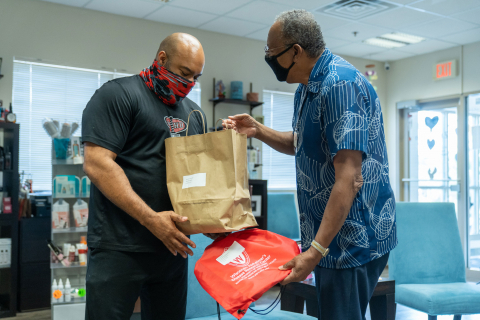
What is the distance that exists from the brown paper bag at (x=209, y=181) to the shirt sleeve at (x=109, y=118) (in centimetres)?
15

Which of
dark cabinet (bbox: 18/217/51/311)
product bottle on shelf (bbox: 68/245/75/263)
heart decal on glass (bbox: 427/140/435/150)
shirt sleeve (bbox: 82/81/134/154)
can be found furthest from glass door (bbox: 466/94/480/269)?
shirt sleeve (bbox: 82/81/134/154)

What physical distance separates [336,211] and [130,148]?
68 centimetres

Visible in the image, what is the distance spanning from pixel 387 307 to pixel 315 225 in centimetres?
93

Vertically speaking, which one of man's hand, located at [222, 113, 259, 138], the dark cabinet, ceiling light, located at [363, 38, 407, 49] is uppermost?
ceiling light, located at [363, 38, 407, 49]

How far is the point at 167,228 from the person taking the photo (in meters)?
1.35

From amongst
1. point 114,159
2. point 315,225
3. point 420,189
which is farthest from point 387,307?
point 420,189

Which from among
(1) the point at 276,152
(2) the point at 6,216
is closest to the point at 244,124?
(2) the point at 6,216

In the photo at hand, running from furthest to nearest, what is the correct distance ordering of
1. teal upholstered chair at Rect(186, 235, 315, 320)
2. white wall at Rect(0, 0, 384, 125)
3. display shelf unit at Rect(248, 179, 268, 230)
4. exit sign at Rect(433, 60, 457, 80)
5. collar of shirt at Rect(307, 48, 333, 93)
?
exit sign at Rect(433, 60, 457, 80), display shelf unit at Rect(248, 179, 268, 230), white wall at Rect(0, 0, 384, 125), teal upholstered chair at Rect(186, 235, 315, 320), collar of shirt at Rect(307, 48, 333, 93)

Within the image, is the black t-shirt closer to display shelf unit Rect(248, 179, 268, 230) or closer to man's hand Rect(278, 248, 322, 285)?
man's hand Rect(278, 248, 322, 285)

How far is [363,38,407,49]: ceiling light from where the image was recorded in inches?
230

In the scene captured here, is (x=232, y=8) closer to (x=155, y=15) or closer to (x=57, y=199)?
(x=155, y=15)

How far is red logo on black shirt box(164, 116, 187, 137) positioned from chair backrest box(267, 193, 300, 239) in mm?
3051

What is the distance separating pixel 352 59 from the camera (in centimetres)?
669

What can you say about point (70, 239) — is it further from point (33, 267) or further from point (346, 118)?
point (346, 118)
